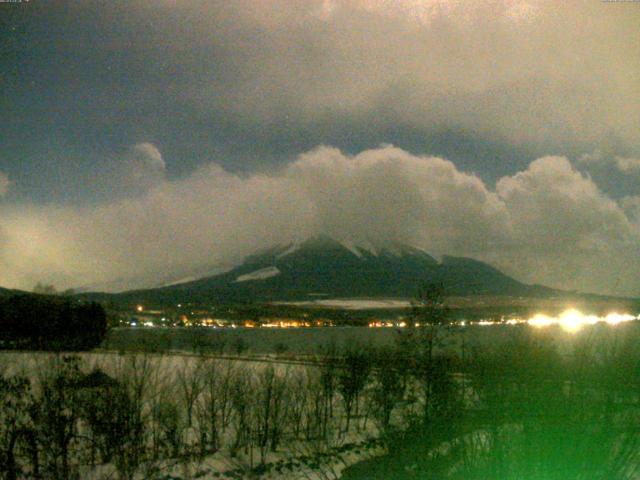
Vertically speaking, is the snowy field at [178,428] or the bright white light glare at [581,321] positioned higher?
the bright white light glare at [581,321]

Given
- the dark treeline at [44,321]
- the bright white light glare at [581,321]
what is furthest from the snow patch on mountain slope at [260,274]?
the bright white light glare at [581,321]

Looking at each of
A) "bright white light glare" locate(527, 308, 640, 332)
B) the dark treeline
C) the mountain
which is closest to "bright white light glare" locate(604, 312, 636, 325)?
"bright white light glare" locate(527, 308, 640, 332)

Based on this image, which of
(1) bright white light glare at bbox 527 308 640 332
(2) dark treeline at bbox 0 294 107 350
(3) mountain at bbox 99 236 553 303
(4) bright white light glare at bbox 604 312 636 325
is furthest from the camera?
(3) mountain at bbox 99 236 553 303

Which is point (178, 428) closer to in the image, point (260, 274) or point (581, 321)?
point (581, 321)

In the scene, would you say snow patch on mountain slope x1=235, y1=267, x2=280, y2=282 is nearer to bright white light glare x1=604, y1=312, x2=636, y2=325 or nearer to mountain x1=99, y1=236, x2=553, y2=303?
mountain x1=99, y1=236, x2=553, y2=303

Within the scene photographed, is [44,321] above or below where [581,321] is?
below

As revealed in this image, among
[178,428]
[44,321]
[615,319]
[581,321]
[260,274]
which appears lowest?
[178,428]

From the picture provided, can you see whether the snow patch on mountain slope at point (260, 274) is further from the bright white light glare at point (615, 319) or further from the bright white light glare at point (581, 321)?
the bright white light glare at point (615, 319)

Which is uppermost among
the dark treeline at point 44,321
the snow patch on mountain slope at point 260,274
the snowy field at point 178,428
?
the snow patch on mountain slope at point 260,274

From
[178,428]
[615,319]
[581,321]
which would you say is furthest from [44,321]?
[615,319]
